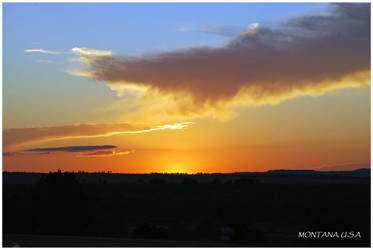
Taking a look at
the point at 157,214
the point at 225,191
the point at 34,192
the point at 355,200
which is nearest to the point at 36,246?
the point at 34,192

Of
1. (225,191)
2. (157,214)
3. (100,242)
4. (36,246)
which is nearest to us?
(36,246)

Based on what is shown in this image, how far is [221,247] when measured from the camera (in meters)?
27.8

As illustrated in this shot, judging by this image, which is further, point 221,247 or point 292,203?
point 292,203

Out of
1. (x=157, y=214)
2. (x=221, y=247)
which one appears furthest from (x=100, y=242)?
(x=157, y=214)

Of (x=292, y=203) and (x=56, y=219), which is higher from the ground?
(x=292, y=203)

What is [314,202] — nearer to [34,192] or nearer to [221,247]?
[34,192]

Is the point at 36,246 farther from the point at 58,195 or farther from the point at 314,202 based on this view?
the point at 314,202

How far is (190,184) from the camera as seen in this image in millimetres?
136875

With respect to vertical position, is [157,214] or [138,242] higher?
[157,214]

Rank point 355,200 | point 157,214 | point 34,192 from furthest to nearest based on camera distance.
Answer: point 355,200 < point 157,214 < point 34,192

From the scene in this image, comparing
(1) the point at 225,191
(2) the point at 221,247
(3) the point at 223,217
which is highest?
(1) the point at 225,191

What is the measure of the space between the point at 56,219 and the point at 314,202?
54275 mm

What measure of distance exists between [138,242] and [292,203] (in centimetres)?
7130

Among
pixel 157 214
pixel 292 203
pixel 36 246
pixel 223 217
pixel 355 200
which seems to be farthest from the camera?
pixel 292 203
